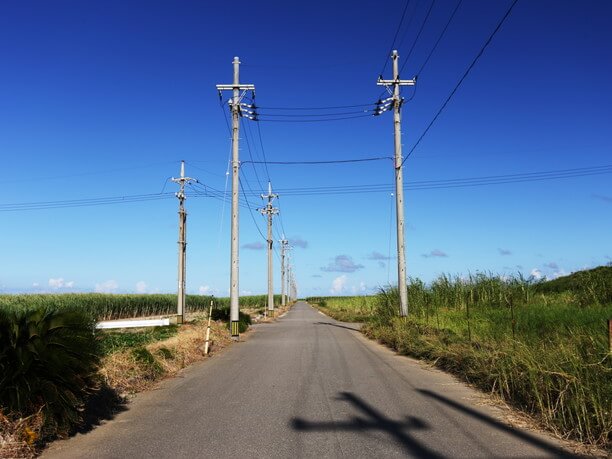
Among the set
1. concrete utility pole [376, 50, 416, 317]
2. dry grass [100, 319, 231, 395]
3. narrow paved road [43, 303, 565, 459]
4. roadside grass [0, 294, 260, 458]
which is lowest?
narrow paved road [43, 303, 565, 459]

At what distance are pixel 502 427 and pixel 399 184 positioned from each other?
55.8 feet

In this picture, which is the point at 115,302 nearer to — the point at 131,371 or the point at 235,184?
the point at 235,184

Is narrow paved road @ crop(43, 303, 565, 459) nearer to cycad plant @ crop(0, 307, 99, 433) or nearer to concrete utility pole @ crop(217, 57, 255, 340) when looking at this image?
cycad plant @ crop(0, 307, 99, 433)

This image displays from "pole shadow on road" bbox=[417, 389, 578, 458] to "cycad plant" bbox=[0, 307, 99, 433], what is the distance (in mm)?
5552

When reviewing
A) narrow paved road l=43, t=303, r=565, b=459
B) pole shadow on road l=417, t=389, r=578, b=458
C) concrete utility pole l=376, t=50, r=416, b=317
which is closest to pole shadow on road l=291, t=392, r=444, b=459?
narrow paved road l=43, t=303, r=565, b=459

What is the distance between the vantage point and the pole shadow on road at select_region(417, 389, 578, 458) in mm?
6047

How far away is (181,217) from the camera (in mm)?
34969

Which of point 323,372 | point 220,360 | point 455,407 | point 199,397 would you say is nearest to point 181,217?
point 220,360

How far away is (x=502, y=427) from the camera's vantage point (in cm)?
714

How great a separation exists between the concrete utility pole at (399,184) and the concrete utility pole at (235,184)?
6629 millimetres

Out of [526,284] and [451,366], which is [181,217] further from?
[451,366]

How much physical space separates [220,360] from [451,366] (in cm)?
673

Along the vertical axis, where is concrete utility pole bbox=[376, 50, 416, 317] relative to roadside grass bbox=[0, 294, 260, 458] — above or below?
above

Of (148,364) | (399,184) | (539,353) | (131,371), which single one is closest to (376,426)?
(539,353)
